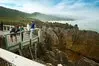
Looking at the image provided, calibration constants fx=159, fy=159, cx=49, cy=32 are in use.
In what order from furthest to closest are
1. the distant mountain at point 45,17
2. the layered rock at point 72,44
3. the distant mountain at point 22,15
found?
the layered rock at point 72,44, the distant mountain at point 45,17, the distant mountain at point 22,15

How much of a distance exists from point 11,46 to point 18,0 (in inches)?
56.2

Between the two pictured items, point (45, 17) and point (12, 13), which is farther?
point (45, 17)

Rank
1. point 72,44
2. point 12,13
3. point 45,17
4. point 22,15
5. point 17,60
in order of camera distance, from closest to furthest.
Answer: point 17,60
point 22,15
point 12,13
point 45,17
point 72,44

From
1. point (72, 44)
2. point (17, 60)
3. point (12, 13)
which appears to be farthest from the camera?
point (72, 44)

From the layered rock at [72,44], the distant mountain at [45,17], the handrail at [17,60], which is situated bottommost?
the layered rock at [72,44]

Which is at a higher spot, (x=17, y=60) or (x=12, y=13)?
(x=12, y=13)

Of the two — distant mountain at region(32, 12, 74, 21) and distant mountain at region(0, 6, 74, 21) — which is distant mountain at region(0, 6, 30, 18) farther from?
distant mountain at region(32, 12, 74, 21)

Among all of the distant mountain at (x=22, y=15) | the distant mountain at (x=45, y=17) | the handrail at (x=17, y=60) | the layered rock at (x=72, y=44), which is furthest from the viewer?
the layered rock at (x=72, y=44)

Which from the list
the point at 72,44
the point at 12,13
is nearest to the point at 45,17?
the point at 12,13

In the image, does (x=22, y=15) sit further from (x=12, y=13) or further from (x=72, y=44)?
(x=72, y=44)

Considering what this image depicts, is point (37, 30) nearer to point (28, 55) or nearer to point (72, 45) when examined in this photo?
point (28, 55)

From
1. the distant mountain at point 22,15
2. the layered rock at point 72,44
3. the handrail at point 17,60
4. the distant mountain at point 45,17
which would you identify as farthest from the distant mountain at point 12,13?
the handrail at point 17,60

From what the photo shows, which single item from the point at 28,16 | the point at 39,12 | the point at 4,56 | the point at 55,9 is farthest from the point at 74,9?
the point at 4,56

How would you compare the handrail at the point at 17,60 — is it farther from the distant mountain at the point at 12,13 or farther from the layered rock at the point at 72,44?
the layered rock at the point at 72,44
